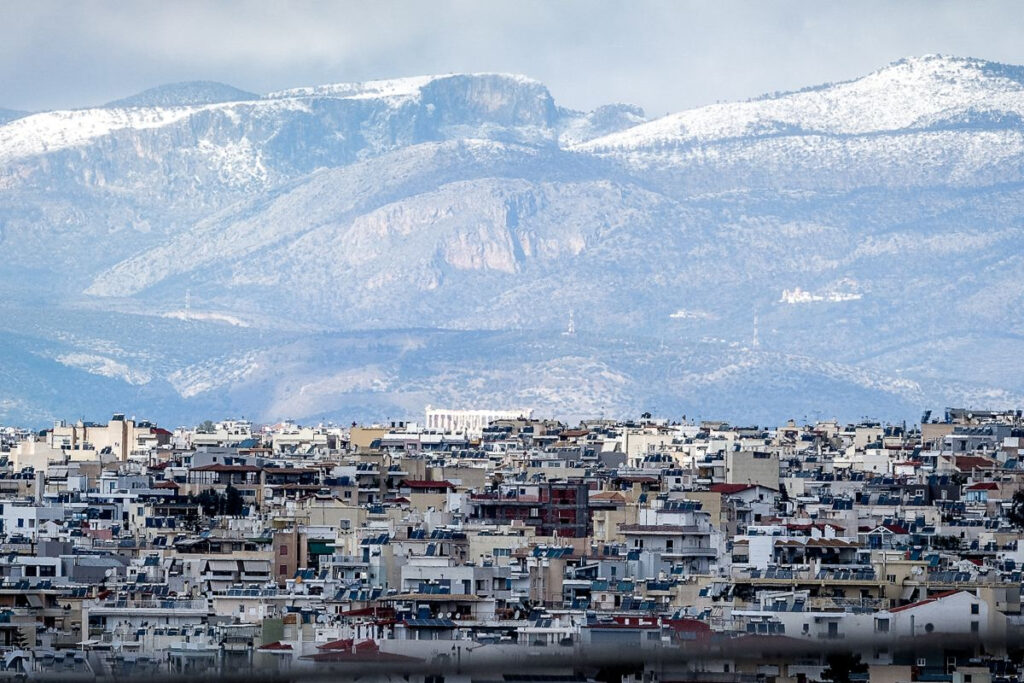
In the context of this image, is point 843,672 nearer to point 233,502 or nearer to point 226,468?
point 233,502

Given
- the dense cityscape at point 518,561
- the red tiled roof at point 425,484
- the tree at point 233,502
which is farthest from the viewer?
the red tiled roof at point 425,484

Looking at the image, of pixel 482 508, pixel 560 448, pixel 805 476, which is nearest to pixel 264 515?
pixel 482 508

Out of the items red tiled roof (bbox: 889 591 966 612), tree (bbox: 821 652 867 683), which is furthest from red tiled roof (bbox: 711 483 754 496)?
tree (bbox: 821 652 867 683)

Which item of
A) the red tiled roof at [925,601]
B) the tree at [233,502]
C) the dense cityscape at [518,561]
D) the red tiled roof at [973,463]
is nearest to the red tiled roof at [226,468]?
the dense cityscape at [518,561]

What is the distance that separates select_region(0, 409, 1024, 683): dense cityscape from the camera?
125ft

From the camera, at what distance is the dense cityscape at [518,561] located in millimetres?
38031

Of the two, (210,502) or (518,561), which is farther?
(210,502)

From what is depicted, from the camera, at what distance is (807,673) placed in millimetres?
36875

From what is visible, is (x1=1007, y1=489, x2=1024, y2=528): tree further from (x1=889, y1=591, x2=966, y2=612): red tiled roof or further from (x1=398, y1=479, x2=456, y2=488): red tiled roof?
(x1=889, y1=591, x2=966, y2=612): red tiled roof

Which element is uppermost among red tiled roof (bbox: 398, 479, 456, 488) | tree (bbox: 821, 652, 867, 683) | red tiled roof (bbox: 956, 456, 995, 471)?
red tiled roof (bbox: 956, 456, 995, 471)

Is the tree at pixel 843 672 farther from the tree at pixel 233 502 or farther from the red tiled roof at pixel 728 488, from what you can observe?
the tree at pixel 233 502

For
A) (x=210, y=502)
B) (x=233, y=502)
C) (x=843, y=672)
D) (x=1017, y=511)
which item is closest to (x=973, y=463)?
(x=233, y=502)

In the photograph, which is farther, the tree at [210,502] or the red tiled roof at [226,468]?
the red tiled roof at [226,468]

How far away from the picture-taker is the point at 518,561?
58.4m
